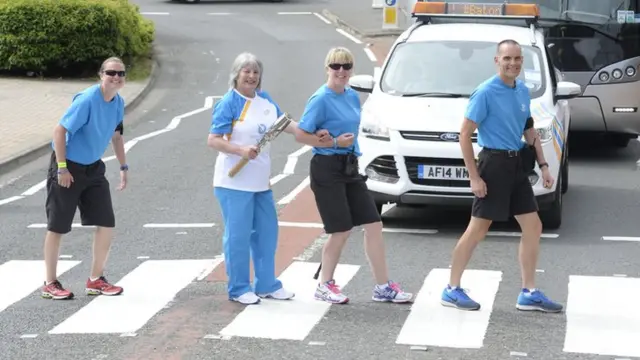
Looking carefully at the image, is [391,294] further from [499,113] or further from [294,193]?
[294,193]

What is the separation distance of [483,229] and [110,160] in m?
8.66

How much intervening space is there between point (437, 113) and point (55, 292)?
13.7 ft

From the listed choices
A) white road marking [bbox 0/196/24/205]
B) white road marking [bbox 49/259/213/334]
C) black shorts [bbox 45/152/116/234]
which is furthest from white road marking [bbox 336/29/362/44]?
black shorts [bbox 45/152/116/234]

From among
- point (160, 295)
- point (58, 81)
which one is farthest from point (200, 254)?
point (58, 81)

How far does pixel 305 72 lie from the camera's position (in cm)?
2725

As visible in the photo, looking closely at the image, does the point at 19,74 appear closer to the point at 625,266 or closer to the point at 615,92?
the point at 615,92

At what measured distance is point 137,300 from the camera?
922 cm

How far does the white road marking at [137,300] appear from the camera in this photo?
8453mm

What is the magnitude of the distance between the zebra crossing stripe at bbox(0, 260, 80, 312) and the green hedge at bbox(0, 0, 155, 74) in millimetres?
15697

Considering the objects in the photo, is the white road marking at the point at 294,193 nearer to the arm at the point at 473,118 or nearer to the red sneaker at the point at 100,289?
the red sneaker at the point at 100,289

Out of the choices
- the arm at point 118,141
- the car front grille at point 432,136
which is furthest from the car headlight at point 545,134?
Answer: the arm at point 118,141

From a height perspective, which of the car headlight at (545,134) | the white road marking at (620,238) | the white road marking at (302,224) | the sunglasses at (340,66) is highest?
the sunglasses at (340,66)

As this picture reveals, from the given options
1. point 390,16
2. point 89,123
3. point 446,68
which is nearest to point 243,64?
point 89,123

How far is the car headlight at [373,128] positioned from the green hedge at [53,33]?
14806 millimetres
